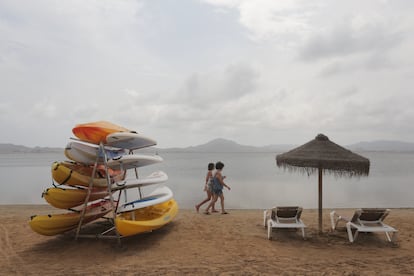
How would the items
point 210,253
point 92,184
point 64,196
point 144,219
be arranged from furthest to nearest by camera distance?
point 144,219, point 92,184, point 64,196, point 210,253

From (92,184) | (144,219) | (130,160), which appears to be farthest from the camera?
(144,219)

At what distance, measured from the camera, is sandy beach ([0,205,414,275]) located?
5.12 m

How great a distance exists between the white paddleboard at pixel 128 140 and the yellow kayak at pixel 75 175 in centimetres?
73

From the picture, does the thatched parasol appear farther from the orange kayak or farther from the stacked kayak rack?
the orange kayak

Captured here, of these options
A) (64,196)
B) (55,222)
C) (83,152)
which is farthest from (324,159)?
(55,222)

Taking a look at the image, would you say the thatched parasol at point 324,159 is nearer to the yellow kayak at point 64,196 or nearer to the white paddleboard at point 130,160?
the white paddleboard at point 130,160

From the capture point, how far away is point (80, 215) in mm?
6664

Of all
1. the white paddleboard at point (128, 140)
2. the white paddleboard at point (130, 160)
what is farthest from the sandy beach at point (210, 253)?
the white paddleboard at point (128, 140)

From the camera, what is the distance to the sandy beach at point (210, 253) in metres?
5.12

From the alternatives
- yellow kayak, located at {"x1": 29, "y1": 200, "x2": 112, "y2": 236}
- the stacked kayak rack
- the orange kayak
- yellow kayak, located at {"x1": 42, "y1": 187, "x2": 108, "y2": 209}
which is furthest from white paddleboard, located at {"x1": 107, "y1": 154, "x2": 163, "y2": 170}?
yellow kayak, located at {"x1": 29, "y1": 200, "x2": 112, "y2": 236}

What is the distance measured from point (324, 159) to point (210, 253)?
9.03 feet

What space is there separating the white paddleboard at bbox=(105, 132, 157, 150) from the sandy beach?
195 cm

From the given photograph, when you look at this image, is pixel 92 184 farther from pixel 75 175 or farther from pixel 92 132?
pixel 92 132

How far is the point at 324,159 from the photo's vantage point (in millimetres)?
6379
